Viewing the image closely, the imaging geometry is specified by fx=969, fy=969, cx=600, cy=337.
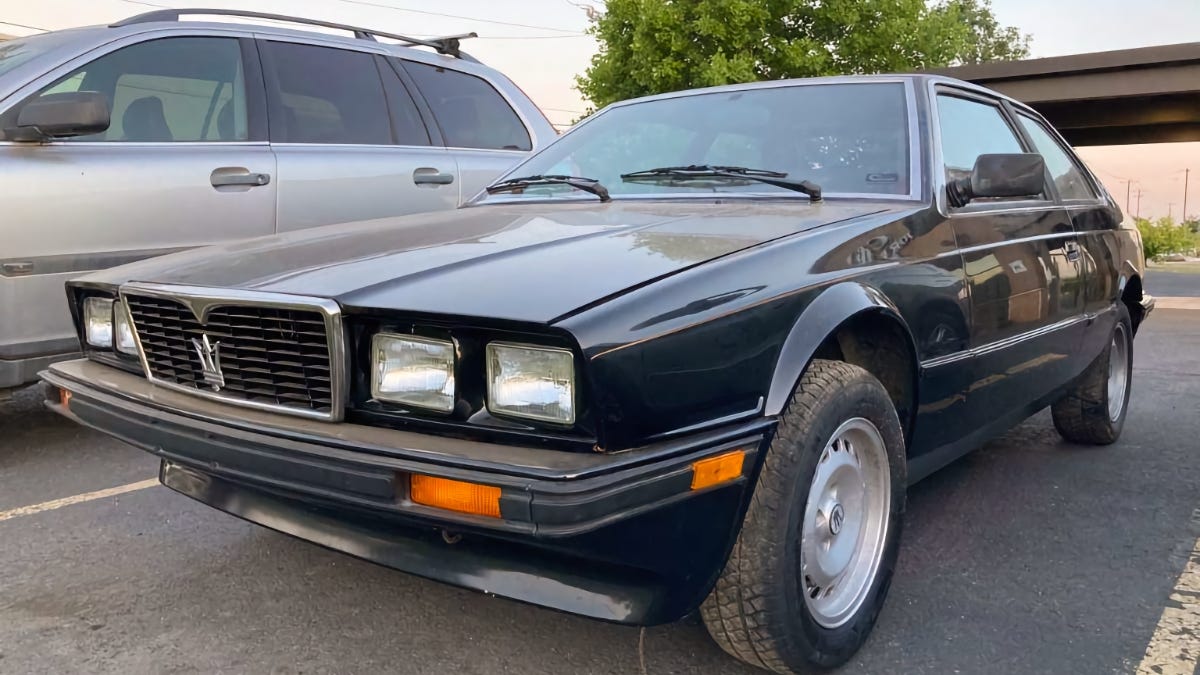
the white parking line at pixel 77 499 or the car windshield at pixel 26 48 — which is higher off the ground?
the car windshield at pixel 26 48

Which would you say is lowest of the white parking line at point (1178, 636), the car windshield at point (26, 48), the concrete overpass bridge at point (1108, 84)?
the white parking line at point (1178, 636)

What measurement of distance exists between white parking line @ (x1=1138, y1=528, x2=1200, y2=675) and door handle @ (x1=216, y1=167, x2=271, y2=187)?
381cm

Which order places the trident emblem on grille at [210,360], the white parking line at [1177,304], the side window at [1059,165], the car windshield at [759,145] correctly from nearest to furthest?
the trident emblem on grille at [210,360], the car windshield at [759,145], the side window at [1059,165], the white parking line at [1177,304]

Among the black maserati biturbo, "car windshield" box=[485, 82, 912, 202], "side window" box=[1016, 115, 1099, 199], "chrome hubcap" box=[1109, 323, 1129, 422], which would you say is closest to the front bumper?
the black maserati biturbo

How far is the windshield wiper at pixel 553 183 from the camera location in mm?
3055

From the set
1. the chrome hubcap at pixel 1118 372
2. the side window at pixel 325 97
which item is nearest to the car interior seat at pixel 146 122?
the side window at pixel 325 97

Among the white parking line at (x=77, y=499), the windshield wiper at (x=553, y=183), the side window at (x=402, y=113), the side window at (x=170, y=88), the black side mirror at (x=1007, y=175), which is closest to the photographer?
the black side mirror at (x=1007, y=175)

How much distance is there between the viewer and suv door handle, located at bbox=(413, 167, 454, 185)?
5071mm

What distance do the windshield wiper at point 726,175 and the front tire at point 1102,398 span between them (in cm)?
175

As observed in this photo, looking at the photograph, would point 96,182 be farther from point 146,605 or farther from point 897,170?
point 897,170

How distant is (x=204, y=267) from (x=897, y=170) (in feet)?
6.36

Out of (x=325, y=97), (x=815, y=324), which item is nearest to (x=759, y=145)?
(x=815, y=324)

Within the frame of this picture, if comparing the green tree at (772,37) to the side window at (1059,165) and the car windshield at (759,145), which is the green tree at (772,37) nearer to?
the side window at (1059,165)

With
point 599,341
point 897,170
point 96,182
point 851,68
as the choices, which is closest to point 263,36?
point 96,182
